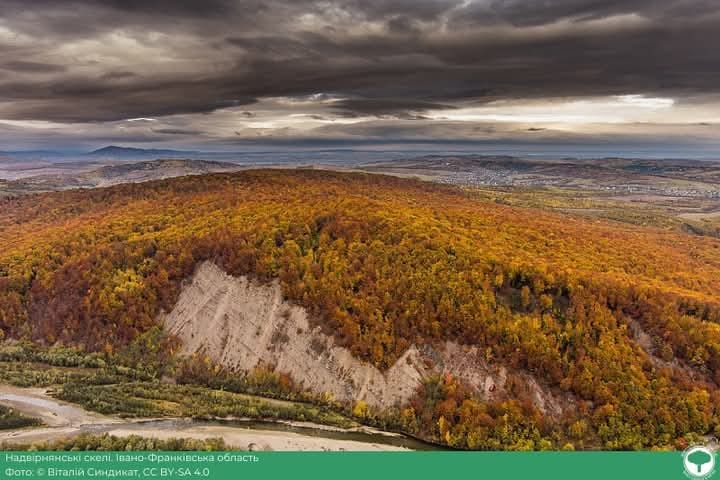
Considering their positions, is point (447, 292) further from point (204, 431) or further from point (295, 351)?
point (204, 431)

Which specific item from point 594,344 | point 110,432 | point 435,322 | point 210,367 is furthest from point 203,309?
point 594,344

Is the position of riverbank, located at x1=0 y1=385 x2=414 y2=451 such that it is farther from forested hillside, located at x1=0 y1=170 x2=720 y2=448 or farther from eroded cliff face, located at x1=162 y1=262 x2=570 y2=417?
forested hillside, located at x1=0 y1=170 x2=720 y2=448

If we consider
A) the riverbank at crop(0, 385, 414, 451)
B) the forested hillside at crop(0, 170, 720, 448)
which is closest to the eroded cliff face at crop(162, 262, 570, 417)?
the forested hillside at crop(0, 170, 720, 448)

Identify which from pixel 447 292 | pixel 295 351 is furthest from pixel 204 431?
pixel 447 292

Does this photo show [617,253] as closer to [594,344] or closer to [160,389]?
[594,344]

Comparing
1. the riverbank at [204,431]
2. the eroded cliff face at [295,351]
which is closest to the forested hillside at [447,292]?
the eroded cliff face at [295,351]

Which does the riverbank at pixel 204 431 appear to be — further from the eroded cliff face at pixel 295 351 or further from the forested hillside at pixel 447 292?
the forested hillside at pixel 447 292
